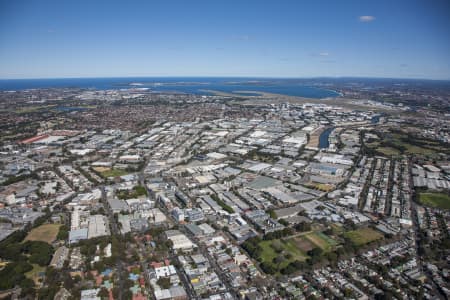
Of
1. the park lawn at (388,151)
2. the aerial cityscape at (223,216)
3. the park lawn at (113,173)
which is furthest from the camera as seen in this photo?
the park lawn at (388,151)

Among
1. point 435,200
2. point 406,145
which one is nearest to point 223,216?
point 435,200

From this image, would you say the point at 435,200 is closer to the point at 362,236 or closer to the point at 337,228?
the point at 362,236

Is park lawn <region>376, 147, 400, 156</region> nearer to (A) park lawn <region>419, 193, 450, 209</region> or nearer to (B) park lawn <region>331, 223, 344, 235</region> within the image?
(A) park lawn <region>419, 193, 450, 209</region>

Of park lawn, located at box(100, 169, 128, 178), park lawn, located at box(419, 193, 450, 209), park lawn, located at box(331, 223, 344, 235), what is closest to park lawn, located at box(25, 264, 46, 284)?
park lawn, located at box(100, 169, 128, 178)

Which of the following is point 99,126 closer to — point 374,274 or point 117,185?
point 117,185

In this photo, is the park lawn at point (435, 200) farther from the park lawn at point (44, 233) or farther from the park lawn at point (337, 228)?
the park lawn at point (44, 233)

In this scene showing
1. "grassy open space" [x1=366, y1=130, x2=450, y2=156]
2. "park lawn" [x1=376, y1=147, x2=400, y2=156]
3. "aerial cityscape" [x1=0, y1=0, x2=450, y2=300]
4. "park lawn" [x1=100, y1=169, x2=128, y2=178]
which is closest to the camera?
"aerial cityscape" [x1=0, y1=0, x2=450, y2=300]

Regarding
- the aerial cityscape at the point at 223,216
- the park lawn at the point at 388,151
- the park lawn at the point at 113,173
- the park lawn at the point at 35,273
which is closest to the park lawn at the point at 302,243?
the aerial cityscape at the point at 223,216
